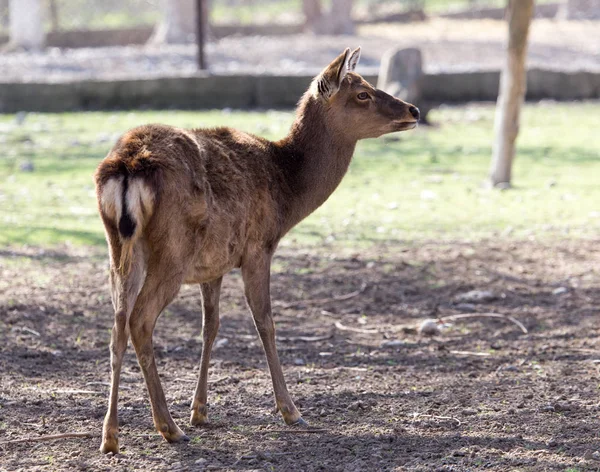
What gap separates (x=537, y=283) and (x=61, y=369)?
3.69 m

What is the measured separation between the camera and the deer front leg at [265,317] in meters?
4.71

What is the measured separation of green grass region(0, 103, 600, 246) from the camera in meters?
8.74

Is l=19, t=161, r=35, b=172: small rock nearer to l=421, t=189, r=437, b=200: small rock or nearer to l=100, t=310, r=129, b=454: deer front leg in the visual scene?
l=421, t=189, r=437, b=200: small rock

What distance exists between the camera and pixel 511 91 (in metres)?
10.0

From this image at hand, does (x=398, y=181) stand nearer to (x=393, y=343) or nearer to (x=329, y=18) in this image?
(x=393, y=343)

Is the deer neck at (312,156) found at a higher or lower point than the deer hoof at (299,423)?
higher

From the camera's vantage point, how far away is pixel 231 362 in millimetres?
5809

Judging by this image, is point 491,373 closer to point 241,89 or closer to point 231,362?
point 231,362

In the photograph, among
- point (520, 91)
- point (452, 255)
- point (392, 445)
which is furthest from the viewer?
point (520, 91)

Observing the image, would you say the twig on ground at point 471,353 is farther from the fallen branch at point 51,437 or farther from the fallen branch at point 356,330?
the fallen branch at point 51,437

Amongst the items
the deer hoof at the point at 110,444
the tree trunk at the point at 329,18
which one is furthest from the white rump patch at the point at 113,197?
the tree trunk at the point at 329,18

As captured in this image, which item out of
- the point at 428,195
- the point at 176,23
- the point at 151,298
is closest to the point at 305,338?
the point at 151,298

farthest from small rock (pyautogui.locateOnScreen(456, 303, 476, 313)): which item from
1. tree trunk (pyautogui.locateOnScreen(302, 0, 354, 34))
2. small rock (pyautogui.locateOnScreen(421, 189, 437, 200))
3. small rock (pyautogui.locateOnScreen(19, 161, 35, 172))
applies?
tree trunk (pyautogui.locateOnScreen(302, 0, 354, 34))

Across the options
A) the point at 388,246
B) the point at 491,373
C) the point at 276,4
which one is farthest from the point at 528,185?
the point at 276,4
